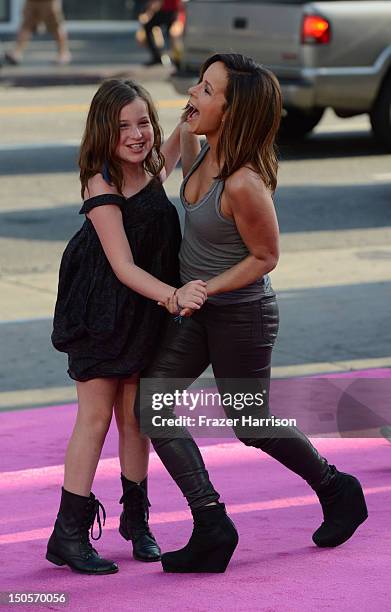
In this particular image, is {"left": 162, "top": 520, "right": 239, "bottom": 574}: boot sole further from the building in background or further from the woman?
the building in background

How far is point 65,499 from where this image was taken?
4.67 meters

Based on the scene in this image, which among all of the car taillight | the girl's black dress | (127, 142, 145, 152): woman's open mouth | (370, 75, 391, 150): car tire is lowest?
(370, 75, 391, 150): car tire

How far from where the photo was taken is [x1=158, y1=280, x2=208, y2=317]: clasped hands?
4375mm

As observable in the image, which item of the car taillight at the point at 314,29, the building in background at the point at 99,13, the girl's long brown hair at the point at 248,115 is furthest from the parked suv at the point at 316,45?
the building in background at the point at 99,13

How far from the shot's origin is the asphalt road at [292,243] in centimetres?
778

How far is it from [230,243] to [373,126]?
11.1 m

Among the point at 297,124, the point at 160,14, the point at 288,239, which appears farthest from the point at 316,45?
the point at 160,14

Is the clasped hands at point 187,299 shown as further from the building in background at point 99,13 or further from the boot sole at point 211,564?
the building in background at point 99,13

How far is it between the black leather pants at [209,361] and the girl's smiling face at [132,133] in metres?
0.51

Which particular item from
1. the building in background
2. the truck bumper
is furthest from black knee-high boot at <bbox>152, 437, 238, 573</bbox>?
the building in background

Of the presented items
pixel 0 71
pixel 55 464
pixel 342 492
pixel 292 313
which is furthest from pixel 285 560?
pixel 0 71

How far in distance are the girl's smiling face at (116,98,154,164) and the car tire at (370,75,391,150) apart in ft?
35.6

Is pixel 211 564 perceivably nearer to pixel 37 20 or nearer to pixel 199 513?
pixel 199 513

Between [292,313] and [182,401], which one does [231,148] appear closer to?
[182,401]
